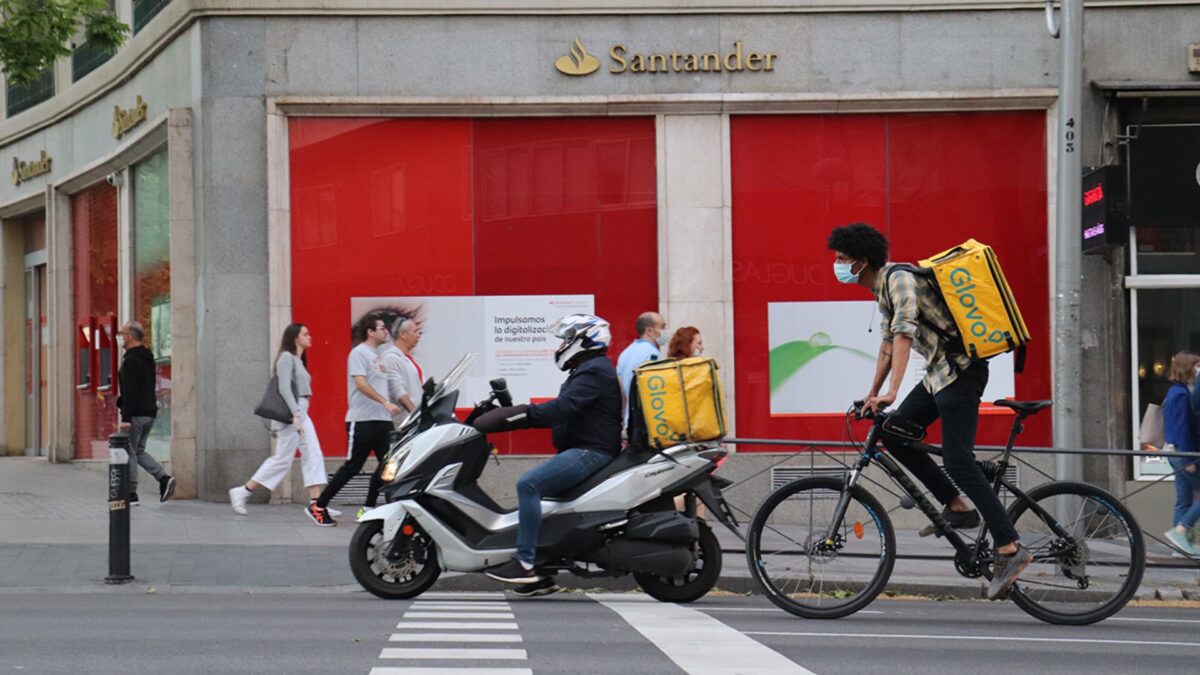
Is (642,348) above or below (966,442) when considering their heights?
above

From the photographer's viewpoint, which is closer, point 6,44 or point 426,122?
point 6,44

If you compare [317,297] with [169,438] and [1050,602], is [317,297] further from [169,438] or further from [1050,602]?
[1050,602]

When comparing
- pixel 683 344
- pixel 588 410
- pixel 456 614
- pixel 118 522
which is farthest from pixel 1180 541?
pixel 118 522

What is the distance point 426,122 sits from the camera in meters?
15.9

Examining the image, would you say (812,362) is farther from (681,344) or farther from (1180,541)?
(1180,541)

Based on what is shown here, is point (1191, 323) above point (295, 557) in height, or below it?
above

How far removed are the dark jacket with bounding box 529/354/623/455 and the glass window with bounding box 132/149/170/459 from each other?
29.1 feet

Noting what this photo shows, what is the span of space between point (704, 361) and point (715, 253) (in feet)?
20.2

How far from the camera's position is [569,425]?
371 inches

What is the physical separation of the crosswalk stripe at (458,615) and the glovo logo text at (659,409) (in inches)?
55.1

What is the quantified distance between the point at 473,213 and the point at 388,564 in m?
6.99

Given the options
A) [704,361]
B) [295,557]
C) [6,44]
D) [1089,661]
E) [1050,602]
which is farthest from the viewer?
[6,44]

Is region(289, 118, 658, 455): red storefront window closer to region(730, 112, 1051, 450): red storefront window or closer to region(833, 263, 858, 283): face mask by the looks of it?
region(730, 112, 1051, 450): red storefront window

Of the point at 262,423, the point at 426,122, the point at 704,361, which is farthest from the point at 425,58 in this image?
the point at 704,361
